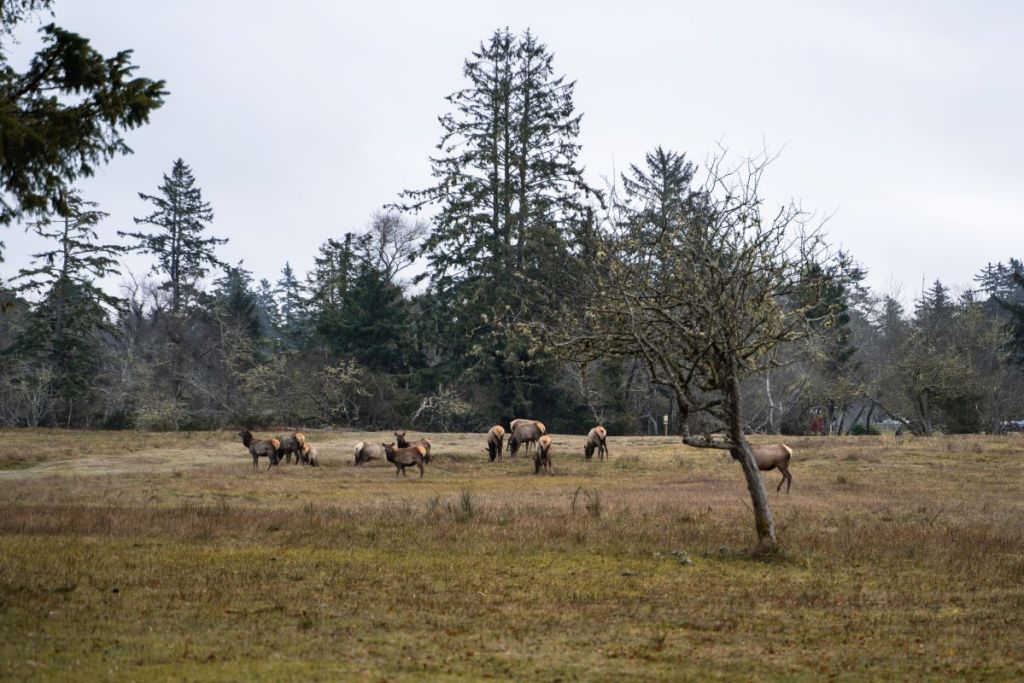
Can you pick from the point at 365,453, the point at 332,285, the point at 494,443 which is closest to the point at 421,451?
the point at 365,453

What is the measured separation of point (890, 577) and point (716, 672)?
6440 mm

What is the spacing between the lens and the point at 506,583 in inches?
531

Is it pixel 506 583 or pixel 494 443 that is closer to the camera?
pixel 506 583

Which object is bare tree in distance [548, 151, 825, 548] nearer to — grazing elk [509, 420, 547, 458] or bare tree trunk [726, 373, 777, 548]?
bare tree trunk [726, 373, 777, 548]

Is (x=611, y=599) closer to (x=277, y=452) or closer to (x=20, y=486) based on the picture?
(x=20, y=486)

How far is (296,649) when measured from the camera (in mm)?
9570

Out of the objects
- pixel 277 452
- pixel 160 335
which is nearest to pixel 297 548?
pixel 277 452

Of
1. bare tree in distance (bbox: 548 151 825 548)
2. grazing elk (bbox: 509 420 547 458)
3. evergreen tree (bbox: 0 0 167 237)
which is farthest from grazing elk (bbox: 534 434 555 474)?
evergreen tree (bbox: 0 0 167 237)

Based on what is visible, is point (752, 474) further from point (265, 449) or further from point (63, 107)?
point (265, 449)

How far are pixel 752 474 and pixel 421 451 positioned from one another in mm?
18322

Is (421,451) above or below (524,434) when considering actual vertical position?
below

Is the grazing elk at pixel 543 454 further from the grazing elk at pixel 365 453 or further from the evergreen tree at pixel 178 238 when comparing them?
the evergreen tree at pixel 178 238

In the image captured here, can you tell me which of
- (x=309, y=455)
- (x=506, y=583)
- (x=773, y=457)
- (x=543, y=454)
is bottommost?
(x=506, y=583)

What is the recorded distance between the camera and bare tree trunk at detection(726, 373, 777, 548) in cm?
1584
